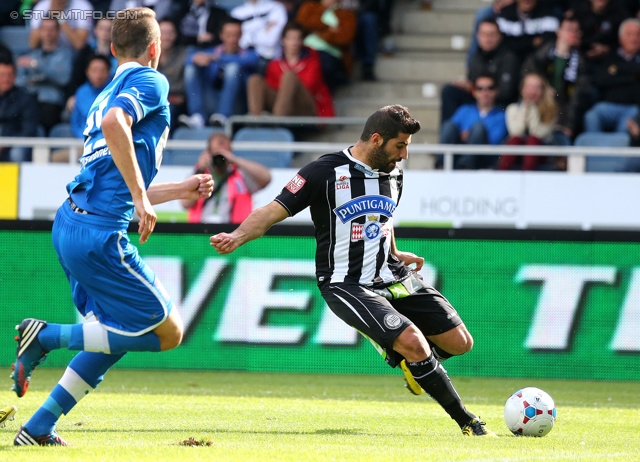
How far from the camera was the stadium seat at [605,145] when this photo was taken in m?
13.1

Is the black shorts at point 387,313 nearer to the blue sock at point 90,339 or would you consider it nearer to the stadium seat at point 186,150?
the blue sock at point 90,339

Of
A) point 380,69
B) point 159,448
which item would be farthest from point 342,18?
point 159,448

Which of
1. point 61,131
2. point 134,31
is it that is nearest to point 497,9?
point 61,131

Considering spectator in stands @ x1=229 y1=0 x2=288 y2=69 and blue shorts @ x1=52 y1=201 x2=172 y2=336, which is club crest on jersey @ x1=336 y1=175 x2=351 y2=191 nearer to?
blue shorts @ x1=52 y1=201 x2=172 y2=336

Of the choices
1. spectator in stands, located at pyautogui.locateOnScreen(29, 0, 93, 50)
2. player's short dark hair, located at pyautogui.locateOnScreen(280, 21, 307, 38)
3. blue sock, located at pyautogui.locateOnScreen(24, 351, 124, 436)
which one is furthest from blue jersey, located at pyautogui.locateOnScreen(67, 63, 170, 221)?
spectator in stands, located at pyautogui.locateOnScreen(29, 0, 93, 50)

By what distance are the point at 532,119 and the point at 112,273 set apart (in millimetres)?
8962

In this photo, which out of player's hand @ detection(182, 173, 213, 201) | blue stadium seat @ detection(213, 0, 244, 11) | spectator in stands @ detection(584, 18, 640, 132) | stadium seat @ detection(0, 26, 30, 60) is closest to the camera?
player's hand @ detection(182, 173, 213, 201)

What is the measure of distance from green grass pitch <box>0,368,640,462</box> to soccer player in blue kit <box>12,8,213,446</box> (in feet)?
1.81

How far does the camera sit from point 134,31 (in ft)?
17.9

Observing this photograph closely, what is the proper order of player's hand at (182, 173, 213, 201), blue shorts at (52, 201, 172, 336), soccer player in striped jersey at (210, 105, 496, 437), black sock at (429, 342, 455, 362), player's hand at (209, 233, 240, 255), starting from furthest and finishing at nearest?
black sock at (429, 342, 455, 362) < soccer player in striped jersey at (210, 105, 496, 437) < player's hand at (209, 233, 240, 255) < player's hand at (182, 173, 213, 201) < blue shorts at (52, 201, 172, 336)

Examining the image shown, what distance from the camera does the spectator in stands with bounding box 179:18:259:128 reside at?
47.8 ft

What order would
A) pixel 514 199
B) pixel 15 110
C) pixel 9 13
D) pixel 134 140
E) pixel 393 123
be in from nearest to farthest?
pixel 134 140
pixel 393 123
pixel 514 199
pixel 15 110
pixel 9 13

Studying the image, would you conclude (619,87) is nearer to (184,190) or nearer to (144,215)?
(184,190)

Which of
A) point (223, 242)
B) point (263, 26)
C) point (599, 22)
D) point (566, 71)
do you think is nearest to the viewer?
point (223, 242)
